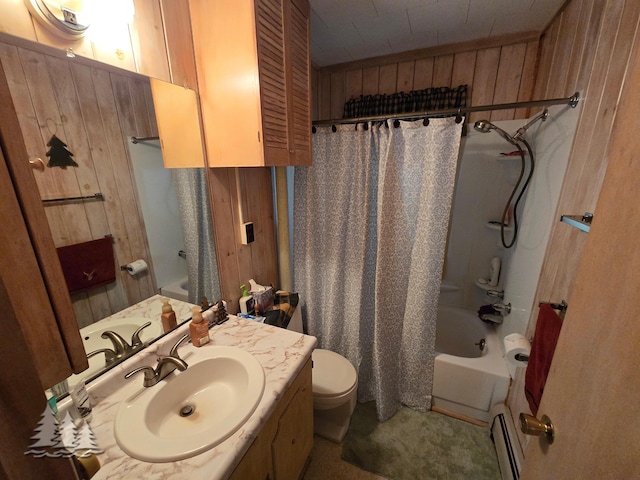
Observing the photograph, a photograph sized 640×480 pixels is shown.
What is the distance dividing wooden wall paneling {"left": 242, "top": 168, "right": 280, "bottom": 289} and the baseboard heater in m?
1.61

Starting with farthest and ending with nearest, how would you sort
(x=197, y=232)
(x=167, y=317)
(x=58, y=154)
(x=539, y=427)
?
(x=197, y=232), (x=167, y=317), (x=58, y=154), (x=539, y=427)

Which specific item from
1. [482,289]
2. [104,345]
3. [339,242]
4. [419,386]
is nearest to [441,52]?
[339,242]

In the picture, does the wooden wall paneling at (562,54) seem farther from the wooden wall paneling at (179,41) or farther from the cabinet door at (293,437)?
the cabinet door at (293,437)

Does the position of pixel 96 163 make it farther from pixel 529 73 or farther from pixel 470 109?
pixel 529 73

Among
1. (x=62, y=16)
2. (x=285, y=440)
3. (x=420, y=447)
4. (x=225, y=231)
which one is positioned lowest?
(x=420, y=447)

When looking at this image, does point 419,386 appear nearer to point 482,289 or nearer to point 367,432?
point 367,432

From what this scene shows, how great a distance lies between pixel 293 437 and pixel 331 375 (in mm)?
498

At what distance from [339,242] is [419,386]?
1.11 metres

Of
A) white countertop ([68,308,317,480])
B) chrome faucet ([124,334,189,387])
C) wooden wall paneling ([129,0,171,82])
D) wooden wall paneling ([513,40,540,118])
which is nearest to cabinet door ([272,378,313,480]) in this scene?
white countertop ([68,308,317,480])

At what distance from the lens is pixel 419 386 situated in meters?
1.76

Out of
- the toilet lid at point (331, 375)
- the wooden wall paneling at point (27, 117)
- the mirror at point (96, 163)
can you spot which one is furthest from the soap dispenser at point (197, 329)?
the toilet lid at point (331, 375)

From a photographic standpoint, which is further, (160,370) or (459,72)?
(459,72)

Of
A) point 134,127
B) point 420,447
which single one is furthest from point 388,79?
point 420,447

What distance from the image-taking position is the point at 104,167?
2.89ft
